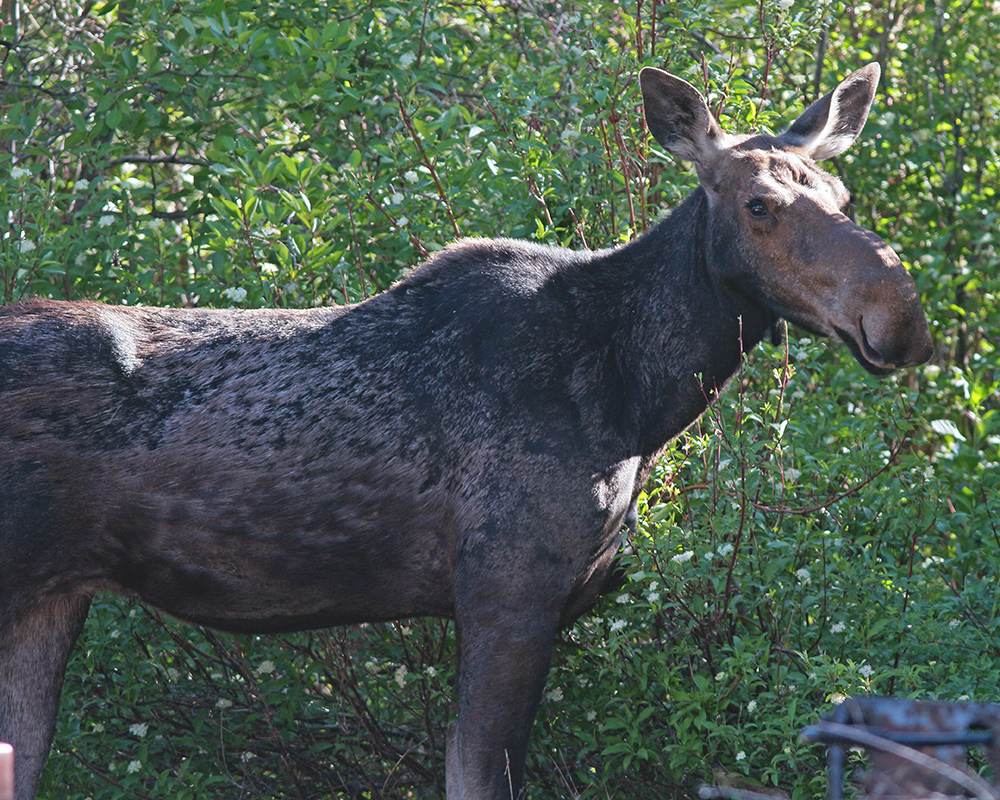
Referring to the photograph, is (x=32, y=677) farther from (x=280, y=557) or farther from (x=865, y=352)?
(x=865, y=352)

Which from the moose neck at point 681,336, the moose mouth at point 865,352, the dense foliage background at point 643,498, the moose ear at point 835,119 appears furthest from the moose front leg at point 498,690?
the moose ear at point 835,119

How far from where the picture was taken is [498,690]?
3.94 meters

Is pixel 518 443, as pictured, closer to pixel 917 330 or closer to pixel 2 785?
pixel 917 330

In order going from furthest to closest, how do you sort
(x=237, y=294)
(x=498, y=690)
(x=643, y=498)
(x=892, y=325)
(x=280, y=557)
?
(x=237, y=294)
(x=643, y=498)
(x=280, y=557)
(x=498, y=690)
(x=892, y=325)

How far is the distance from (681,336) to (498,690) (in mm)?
1494

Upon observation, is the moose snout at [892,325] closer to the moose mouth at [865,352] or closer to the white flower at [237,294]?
the moose mouth at [865,352]

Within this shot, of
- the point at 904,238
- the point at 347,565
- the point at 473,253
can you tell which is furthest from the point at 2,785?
the point at 904,238

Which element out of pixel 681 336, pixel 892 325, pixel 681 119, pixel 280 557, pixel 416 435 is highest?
pixel 681 119

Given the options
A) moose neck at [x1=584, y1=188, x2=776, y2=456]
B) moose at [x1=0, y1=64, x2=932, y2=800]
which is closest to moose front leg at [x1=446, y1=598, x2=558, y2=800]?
moose at [x1=0, y1=64, x2=932, y2=800]

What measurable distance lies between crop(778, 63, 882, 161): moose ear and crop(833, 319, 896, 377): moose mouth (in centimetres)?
101

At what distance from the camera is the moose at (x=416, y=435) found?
12.9 feet

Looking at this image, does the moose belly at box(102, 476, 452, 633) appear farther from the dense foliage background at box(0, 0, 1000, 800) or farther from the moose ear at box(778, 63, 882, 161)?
the moose ear at box(778, 63, 882, 161)

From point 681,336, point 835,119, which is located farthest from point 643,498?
point 835,119

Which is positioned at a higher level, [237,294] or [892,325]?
[892,325]
